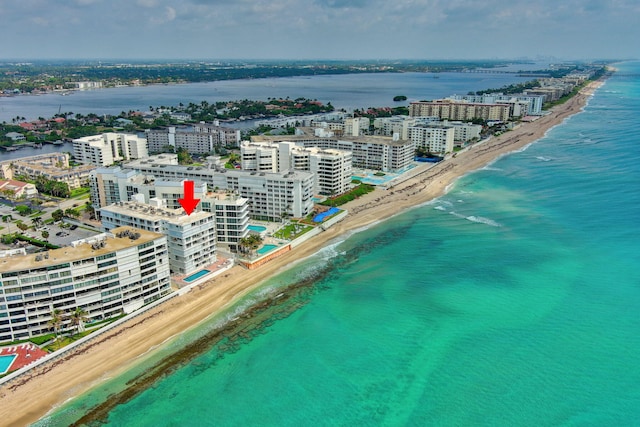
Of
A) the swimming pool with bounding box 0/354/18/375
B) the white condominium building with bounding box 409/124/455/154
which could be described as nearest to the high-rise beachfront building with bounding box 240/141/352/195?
the white condominium building with bounding box 409/124/455/154

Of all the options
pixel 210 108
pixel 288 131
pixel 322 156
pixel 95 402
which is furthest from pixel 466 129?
pixel 95 402

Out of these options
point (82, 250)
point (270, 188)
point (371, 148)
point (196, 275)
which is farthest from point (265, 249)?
point (371, 148)

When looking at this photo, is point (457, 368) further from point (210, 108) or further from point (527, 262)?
point (210, 108)

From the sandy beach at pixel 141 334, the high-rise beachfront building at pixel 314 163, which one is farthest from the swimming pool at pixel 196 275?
the high-rise beachfront building at pixel 314 163

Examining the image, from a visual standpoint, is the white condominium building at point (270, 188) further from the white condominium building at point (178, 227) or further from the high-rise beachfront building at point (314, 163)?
the white condominium building at point (178, 227)

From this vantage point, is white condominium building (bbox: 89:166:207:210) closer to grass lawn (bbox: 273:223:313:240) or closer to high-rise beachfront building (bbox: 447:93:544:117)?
grass lawn (bbox: 273:223:313:240)
